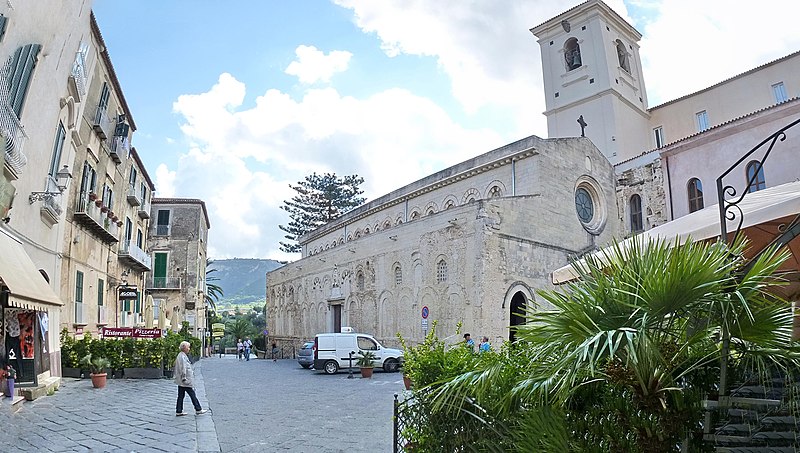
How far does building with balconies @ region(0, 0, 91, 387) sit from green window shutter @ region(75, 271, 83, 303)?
153cm

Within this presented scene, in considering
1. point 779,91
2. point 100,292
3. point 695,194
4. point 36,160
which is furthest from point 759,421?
point 779,91

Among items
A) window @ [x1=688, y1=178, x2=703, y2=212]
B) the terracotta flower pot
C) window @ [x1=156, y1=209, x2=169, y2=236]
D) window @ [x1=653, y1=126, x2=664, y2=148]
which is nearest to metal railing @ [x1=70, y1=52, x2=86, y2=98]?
the terracotta flower pot

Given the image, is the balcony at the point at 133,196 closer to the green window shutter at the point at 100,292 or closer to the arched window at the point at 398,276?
the green window shutter at the point at 100,292

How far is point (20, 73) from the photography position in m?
10.3

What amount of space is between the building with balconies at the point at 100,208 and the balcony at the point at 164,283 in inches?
537

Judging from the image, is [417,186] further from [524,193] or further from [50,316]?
[50,316]

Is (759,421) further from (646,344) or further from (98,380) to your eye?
(98,380)

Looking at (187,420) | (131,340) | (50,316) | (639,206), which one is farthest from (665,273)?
(639,206)

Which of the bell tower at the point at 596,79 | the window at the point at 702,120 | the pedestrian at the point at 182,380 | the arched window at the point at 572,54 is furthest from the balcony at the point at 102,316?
the window at the point at 702,120

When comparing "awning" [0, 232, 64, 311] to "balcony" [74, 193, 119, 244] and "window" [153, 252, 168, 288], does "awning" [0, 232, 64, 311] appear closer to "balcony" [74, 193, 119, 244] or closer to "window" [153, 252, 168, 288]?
"balcony" [74, 193, 119, 244]

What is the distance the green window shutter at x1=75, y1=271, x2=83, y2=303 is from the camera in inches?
647

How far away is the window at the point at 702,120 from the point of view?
33719 millimetres

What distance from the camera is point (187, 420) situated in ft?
32.4

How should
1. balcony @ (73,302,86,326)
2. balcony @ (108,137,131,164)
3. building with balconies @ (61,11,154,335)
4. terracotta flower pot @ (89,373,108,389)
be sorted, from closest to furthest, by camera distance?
1. terracotta flower pot @ (89,373,108,389)
2. building with balconies @ (61,11,154,335)
3. balcony @ (73,302,86,326)
4. balcony @ (108,137,131,164)
